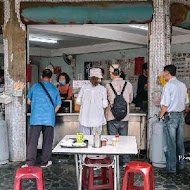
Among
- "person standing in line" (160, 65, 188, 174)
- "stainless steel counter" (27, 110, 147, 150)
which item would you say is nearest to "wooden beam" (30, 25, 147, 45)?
"stainless steel counter" (27, 110, 147, 150)

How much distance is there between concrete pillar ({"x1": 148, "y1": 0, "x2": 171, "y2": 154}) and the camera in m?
5.79

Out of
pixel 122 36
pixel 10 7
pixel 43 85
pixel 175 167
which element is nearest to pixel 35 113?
pixel 43 85

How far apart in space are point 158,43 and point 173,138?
1765 mm

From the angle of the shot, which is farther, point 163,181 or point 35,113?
point 35,113

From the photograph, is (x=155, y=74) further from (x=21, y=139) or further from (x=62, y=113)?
(x=21, y=139)

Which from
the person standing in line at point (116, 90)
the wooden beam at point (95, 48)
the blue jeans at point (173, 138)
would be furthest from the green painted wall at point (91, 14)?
the wooden beam at point (95, 48)

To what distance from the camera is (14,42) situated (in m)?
5.81

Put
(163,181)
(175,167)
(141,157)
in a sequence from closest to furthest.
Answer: (163,181), (175,167), (141,157)

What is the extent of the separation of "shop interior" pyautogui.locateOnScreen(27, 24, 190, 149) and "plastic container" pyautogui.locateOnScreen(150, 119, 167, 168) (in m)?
0.77

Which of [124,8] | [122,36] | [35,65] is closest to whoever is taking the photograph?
[124,8]

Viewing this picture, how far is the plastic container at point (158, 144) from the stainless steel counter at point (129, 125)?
75cm

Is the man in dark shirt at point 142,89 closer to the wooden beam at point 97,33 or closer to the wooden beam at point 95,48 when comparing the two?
the wooden beam at point 97,33

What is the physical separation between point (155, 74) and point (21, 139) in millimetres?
2696

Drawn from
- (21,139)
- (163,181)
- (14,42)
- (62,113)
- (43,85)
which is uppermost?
(14,42)
